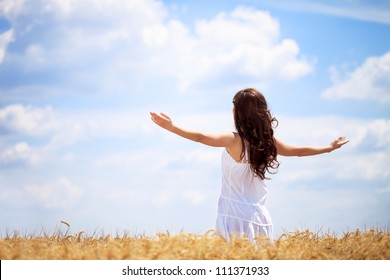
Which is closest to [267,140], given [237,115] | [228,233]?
[237,115]

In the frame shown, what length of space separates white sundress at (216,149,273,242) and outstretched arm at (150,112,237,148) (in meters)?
0.23

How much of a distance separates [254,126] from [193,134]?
2.52 feet

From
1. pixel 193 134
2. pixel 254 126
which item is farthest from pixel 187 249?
pixel 254 126

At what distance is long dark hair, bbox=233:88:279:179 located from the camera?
558 centimetres

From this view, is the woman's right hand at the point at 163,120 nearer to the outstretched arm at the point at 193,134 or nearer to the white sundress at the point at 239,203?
the outstretched arm at the point at 193,134

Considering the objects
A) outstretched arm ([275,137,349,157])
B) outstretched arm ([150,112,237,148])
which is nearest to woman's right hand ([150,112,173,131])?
outstretched arm ([150,112,237,148])

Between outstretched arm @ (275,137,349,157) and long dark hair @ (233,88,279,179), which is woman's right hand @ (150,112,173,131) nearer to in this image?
long dark hair @ (233,88,279,179)

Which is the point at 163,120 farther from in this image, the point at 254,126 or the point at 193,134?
the point at 254,126

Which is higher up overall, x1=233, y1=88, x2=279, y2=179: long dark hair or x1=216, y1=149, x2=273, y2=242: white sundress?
x1=233, y1=88, x2=279, y2=179: long dark hair

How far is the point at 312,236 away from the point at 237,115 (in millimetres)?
1970

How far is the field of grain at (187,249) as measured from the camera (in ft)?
15.2

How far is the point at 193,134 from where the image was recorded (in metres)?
5.14
